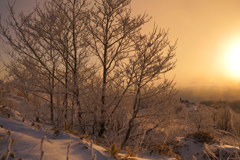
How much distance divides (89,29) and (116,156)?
164 inches

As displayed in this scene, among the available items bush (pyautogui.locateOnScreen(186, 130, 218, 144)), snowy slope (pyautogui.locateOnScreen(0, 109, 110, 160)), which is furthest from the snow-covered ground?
bush (pyautogui.locateOnScreen(186, 130, 218, 144))

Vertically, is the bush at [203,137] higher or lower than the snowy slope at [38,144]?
lower

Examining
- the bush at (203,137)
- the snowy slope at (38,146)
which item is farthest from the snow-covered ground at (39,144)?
the bush at (203,137)

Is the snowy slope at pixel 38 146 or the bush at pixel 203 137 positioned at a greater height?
the snowy slope at pixel 38 146

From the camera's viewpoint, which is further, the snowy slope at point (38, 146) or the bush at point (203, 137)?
the bush at point (203, 137)

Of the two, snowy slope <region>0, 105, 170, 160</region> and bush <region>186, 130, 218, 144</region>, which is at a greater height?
snowy slope <region>0, 105, 170, 160</region>

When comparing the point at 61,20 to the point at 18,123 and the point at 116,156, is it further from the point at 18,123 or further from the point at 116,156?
the point at 116,156

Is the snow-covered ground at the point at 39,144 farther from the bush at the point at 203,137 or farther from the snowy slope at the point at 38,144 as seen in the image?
the bush at the point at 203,137

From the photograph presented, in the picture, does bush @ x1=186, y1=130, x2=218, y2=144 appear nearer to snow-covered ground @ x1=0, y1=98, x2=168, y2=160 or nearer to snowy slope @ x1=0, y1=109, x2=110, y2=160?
snow-covered ground @ x1=0, y1=98, x2=168, y2=160

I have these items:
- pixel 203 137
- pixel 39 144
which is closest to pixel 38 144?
pixel 39 144

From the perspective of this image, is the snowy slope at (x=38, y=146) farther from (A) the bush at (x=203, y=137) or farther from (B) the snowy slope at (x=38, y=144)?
(A) the bush at (x=203, y=137)

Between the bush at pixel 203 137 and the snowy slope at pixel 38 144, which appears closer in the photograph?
the snowy slope at pixel 38 144

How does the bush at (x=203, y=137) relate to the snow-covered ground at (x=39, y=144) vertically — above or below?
below

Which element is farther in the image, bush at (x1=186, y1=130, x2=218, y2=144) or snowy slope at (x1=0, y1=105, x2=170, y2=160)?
bush at (x1=186, y1=130, x2=218, y2=144)
